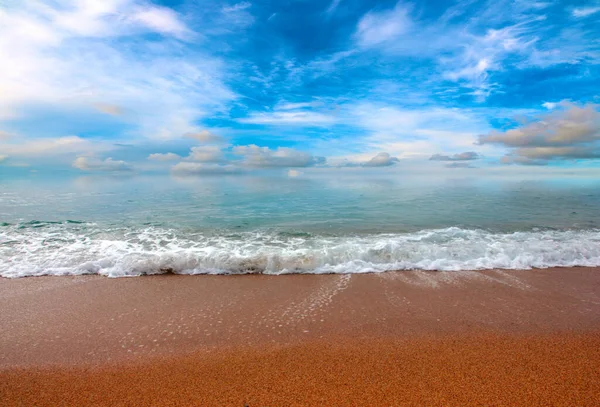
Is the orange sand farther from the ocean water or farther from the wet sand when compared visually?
the ocean water

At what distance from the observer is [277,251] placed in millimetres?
8359

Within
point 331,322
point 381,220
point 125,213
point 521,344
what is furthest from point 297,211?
point 521,344

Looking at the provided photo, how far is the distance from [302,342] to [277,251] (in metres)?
4.36

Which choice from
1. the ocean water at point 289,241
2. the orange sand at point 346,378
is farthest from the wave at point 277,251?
the orange sand at point 346,378

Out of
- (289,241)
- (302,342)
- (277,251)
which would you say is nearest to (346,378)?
(302,342)

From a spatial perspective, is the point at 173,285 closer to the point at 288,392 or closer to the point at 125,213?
the point at 288,392

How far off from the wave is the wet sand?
804 millimetres

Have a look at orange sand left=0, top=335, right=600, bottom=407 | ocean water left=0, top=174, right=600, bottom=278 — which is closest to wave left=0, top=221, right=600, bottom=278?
ocean water left=0, top=174, right=600, bottom=278

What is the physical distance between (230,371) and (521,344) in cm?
413

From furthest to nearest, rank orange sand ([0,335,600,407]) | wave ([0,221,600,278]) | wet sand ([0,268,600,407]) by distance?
1. wave ([0,221,600,278])
2. wet sand ([0,268,600,407])
3. orange sand ([0,335,600,407])

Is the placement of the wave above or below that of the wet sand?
above

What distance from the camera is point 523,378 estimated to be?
3285 millimetres

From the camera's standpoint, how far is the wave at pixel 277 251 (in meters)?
7.28

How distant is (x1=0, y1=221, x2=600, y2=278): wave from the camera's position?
23.9 feet
